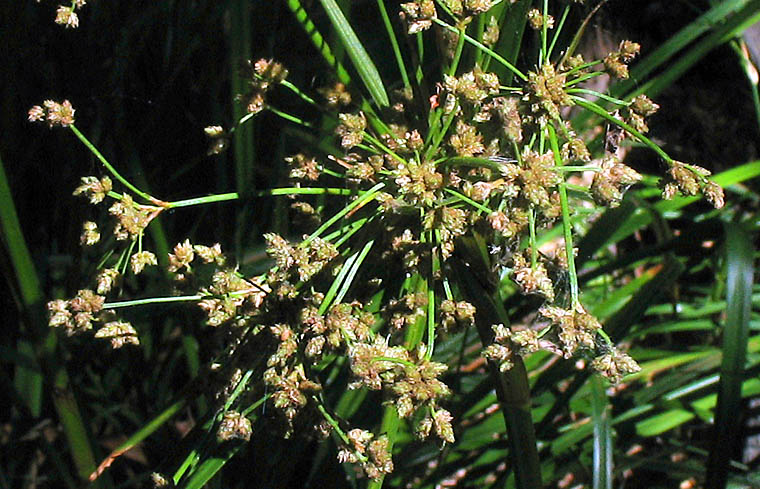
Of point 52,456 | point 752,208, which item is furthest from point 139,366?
point 752,208

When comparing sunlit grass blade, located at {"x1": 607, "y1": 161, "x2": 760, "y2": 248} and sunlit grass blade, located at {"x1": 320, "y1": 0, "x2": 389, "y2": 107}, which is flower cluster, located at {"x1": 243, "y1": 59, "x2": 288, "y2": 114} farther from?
sunlit grass blade, located at {"x1": 607, "y1": 161, "x2": 760, "y2": 248}

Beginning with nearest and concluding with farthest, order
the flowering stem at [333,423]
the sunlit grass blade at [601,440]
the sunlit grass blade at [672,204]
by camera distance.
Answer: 1. the flowering stem at [333,423]
2. the sunlit grass blade at [601,440]
3. the sunlit grass blade at [672,204]

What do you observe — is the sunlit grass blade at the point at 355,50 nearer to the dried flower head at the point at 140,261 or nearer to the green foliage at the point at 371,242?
the green foliage at the point at 371,242

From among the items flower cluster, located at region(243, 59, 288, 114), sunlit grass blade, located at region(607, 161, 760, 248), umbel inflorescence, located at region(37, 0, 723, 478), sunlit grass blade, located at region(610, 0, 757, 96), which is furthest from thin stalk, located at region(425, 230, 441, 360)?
sunlit grass blade, located at region(607, 161, 760, 248)

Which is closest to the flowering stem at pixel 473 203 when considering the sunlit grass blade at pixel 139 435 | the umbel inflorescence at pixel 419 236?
the umbel inflorescence at pixel 419 236

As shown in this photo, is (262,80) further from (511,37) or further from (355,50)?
(511,37)

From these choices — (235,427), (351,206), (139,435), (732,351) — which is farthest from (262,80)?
(732,351)

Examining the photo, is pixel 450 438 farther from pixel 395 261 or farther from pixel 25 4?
pixel 25 4

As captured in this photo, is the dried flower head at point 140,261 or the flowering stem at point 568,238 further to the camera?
the dried flower head at point 140,261

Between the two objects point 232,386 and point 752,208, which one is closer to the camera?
point 232,386
